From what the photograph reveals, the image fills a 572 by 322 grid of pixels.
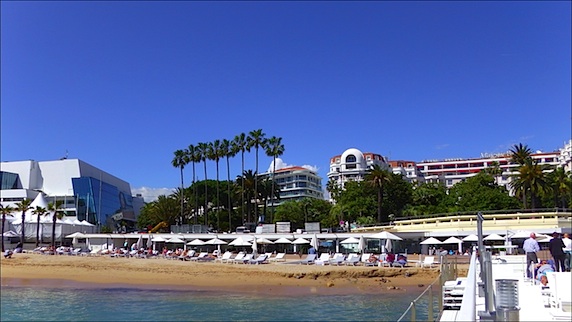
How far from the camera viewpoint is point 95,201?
88.7 m

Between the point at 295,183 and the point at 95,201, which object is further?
the point at 295,183

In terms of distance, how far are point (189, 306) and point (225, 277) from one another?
922 cm

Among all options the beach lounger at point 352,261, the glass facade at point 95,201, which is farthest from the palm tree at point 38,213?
the beach lounger at point 352,261

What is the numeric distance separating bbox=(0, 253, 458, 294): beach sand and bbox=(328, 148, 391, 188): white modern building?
87738mm

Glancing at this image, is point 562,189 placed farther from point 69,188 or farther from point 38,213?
point 69,188

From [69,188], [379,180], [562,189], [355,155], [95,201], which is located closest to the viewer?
[562,189]

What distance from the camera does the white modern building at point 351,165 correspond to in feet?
398

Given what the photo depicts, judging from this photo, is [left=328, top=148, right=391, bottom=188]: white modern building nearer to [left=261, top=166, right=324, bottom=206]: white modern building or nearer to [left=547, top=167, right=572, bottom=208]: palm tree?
[left=261, top=166, right=324, bottom=206]: white modern building

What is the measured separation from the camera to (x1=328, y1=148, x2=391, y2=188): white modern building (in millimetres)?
121438

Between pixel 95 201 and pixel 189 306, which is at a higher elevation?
pixel 95 201

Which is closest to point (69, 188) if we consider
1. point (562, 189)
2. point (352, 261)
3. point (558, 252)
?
point (352, 261)

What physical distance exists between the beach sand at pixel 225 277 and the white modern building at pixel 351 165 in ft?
288

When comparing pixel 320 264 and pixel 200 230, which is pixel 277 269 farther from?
pixel 200 230

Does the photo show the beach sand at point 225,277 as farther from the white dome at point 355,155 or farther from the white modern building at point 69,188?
the white dome at point 355,155
